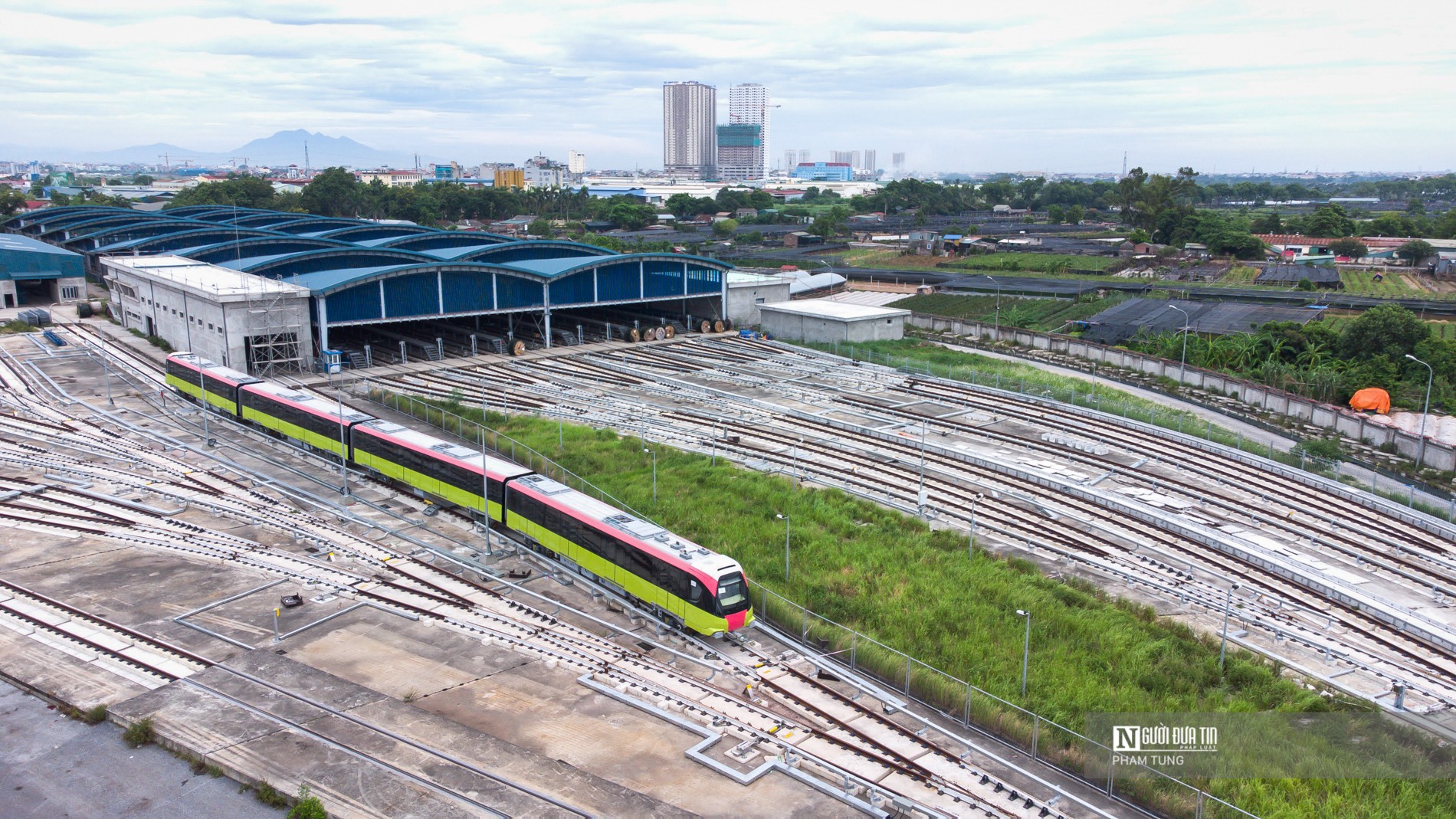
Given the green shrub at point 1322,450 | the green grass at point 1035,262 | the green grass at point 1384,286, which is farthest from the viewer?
the green grass at point 1035,262

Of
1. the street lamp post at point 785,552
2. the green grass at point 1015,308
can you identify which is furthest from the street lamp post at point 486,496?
the green grass at point 1015,308

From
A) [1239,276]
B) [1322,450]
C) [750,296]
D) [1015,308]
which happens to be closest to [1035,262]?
[1239,276]

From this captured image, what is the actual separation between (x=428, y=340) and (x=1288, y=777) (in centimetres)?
5898

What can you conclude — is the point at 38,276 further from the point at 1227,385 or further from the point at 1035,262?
the point at 1035,262

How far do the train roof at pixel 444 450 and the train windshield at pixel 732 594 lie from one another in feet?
32.3

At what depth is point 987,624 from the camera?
26.1 metres

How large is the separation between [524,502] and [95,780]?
13.6 m

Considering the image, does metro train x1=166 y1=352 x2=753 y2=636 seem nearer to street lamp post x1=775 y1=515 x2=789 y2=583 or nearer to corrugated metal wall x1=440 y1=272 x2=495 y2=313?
street lamp post x1=775 y1=515 x2=789 y2=583

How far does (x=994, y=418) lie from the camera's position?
50094 mm

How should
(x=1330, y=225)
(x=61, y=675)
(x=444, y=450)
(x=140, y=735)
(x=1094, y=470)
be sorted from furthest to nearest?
(x=1330, y=225) < (x=1094, y=470) < (x=444, y=450) < (x=61, y=675) < (x=140, y=735)

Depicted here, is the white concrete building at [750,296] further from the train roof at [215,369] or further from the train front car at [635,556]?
the train front car at [635,556]

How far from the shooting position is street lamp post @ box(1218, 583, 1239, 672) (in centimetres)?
2405

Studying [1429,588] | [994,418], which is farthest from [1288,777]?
[994,418]

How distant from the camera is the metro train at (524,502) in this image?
24.5m
